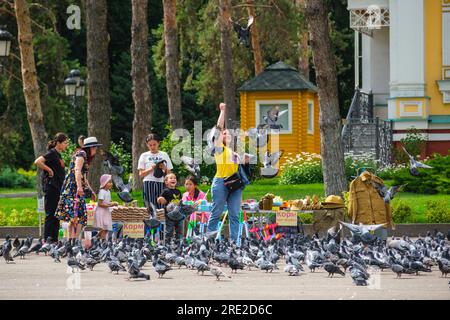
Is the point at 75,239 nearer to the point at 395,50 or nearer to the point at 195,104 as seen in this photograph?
the point at 395,50

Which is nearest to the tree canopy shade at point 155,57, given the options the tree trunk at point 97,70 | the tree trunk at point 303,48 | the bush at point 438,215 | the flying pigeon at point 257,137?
the tree trunk at point 303,48

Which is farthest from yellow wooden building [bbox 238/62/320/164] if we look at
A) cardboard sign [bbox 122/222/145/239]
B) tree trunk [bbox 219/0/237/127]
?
cardboard sign [bbox 122/222/145/239]

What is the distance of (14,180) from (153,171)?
43.0m

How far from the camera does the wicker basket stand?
882 inches

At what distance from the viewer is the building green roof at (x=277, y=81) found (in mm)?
45375

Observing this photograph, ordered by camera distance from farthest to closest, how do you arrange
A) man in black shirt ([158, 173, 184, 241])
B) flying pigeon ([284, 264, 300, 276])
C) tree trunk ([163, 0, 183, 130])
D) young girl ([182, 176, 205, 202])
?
tree trunk ([163, 0, 183, 130]) < young girl ([182, 176, 205, 202]) < man in black shirt ([158, 173, 184, 241]) < flying pigeon ([284, 264, 300, 276])

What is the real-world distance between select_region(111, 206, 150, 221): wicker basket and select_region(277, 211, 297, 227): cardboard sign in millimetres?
2333

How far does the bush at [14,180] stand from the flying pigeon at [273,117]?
70.1 feet

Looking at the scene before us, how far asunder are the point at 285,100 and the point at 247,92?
137 cm

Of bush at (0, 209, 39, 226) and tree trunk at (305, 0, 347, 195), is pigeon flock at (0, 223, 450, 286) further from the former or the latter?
bush at (0, 209, 39, 226)

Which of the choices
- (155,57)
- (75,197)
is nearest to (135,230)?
(75,197)

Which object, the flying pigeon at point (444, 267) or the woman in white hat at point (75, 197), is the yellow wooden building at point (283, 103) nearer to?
the woman in white hat at point (75, 197)

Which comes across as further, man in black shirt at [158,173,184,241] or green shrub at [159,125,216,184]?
green shrub at [159,125,216,184]

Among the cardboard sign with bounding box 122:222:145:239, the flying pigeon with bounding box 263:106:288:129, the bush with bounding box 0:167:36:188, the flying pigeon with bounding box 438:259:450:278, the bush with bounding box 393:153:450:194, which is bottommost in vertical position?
the bush with bounding box 0:167:36:188
